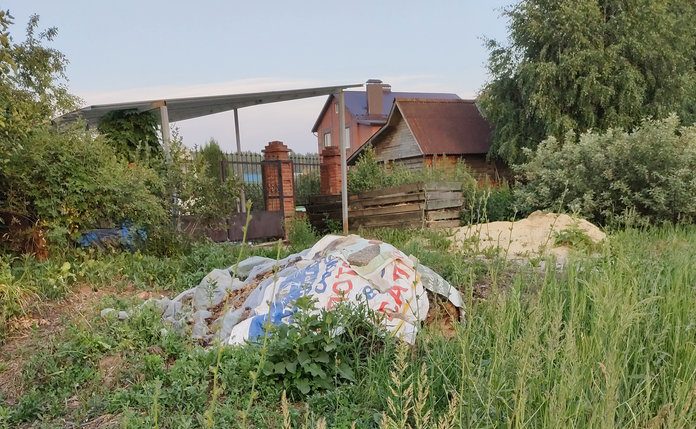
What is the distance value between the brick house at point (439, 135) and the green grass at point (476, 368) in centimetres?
1651

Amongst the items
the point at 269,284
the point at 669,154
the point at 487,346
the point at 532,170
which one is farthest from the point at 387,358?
the point at 532,170

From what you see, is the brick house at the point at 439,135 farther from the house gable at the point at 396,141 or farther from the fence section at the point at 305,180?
the fence section at the point at 305,180

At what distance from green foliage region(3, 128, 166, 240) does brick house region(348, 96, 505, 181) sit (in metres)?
14.6

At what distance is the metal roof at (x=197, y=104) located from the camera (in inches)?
298

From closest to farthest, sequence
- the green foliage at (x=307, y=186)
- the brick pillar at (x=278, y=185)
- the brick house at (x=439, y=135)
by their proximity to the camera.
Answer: the brick pillar at (x=278, y=185) < the green foliage at (x=307, y=186) < the brick house at (x=439, y=135)

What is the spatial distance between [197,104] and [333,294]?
6.89 meters

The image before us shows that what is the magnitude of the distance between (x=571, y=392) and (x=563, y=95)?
665 inches

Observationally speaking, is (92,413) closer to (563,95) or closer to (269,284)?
(269,284)

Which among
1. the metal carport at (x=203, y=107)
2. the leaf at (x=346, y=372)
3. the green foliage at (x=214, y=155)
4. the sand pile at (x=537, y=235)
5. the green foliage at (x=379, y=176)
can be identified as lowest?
the leaf at (x=346, y=372)

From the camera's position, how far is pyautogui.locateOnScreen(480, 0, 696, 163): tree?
15.8 metres

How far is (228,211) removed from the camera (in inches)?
277

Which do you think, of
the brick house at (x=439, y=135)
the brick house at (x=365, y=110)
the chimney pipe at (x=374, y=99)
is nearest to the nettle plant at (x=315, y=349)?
the brick house at (x=439, y=135)

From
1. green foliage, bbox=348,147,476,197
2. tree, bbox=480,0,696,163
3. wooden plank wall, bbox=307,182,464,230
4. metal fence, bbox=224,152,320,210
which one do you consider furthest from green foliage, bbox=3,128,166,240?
tree, bbox=480,0,696,163

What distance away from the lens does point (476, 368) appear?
1.95 m
